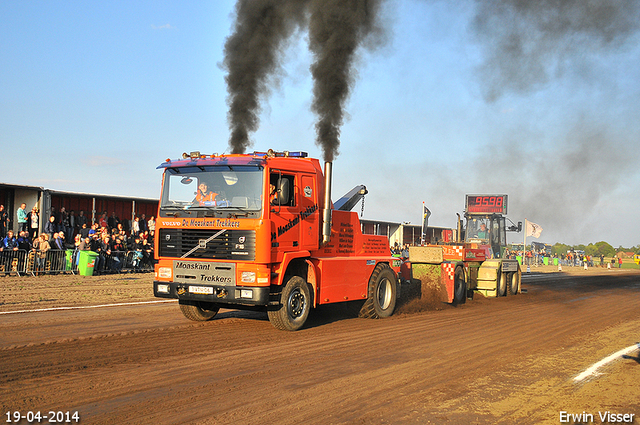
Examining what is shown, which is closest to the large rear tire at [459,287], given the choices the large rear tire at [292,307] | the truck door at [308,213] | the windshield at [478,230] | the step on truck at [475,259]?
the step on truck at [475,259]

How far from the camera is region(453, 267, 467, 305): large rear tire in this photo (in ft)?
47.9

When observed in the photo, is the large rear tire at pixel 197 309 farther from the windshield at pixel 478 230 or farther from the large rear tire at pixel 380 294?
the windshield at pixel 478 230

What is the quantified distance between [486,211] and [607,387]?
51.9 feet

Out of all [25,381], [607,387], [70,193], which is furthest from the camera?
[70,193]

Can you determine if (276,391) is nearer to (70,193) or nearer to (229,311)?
Result: (229,311)

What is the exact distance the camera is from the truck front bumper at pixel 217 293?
816cm

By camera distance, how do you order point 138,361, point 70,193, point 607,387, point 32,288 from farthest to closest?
1. point 70,193
2. point 32,288
3. point 138,361
4. point 607,387

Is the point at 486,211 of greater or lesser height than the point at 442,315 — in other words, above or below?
above

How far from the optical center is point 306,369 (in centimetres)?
635

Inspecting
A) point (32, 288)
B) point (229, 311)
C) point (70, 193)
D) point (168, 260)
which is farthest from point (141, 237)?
point (168, 260)

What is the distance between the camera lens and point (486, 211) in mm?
21203

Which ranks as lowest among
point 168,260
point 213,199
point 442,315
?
point 442,315

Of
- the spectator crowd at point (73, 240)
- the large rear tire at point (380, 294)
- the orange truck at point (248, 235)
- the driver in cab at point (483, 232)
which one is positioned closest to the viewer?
the orange truck at point (248, 235)

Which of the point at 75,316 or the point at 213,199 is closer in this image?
the point at 213,199
